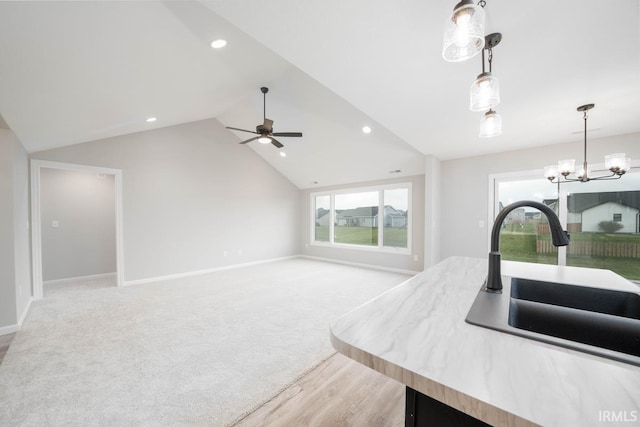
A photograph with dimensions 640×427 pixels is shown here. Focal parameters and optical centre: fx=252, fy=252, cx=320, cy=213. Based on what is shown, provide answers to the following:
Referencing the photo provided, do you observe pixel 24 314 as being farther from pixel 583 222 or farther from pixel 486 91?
pixel 583 222

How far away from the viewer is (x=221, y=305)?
11.7 feet

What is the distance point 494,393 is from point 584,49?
2.48 metres

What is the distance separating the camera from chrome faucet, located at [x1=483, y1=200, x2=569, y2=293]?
3.18 ft

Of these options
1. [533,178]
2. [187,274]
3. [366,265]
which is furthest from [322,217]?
[533,178]

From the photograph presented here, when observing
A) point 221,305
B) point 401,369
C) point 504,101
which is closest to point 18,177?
point 221,305

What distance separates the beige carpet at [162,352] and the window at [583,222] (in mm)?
2713

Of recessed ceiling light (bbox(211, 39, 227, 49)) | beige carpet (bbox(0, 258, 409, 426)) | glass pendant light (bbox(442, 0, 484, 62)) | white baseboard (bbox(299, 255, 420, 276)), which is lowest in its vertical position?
white baseboard (bbox(299, 255, 420, 276))

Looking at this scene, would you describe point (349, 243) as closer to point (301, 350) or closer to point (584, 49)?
point (301, 350)

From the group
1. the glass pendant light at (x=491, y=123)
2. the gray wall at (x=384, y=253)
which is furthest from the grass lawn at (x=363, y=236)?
the glass pendant light at (x=491, y=123)

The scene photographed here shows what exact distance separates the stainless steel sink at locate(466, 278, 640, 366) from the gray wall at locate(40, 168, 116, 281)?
6775 mm

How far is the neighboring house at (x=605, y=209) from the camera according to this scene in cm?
333

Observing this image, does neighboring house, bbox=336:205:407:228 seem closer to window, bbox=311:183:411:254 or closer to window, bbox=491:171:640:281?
window, bbox=311:183:411:254

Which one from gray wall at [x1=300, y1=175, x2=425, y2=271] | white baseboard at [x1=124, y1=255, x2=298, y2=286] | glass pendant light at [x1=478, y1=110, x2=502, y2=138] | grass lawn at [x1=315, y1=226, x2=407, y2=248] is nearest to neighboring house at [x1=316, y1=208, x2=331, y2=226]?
grass lawn at [x1=315, y1=226, x2=407, y2=248]

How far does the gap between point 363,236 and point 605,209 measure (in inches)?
165
